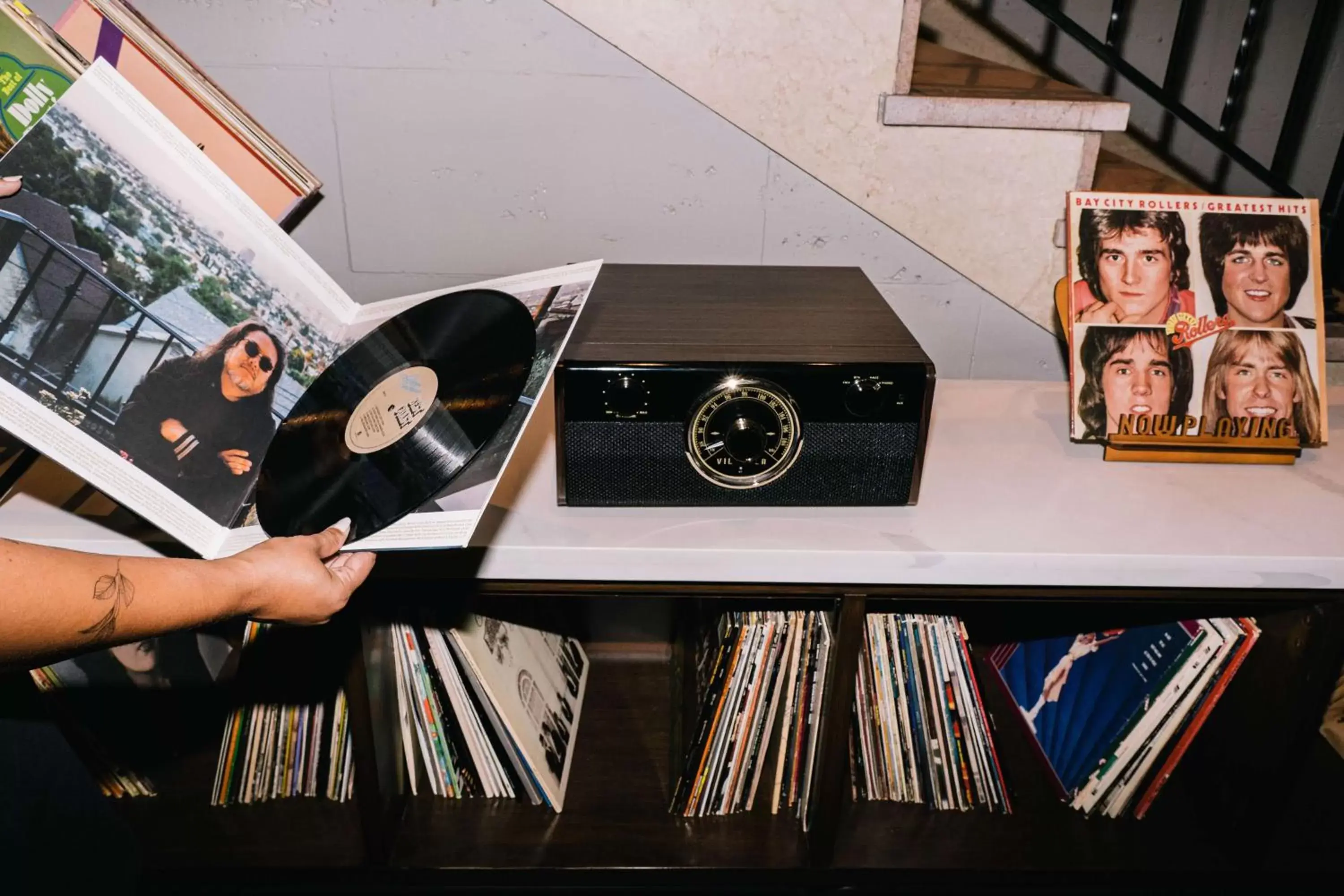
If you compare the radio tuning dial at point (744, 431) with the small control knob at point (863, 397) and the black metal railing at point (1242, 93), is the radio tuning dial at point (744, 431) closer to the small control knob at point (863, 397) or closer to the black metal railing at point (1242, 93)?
the small control knob at point (863, 397)

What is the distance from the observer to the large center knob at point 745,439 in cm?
89

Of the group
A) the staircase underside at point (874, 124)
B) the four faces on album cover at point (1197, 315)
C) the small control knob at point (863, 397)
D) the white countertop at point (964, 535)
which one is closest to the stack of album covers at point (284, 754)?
the white countertop at point (964, 535)

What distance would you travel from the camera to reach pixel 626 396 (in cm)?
88

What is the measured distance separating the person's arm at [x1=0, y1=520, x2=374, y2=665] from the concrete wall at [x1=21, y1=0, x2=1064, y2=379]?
0.64m

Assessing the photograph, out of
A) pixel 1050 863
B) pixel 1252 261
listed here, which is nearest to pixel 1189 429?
pixel 1252 261

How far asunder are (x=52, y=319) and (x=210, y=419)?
0.15 meters

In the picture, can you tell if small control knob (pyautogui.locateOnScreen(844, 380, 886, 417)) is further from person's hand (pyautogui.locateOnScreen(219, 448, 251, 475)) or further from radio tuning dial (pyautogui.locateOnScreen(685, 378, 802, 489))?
person's hand (pyautogui.locateOnScreen(219, 448, 251, 475))

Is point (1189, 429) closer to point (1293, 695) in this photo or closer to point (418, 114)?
point (1293, 695)

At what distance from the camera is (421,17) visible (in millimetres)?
1153

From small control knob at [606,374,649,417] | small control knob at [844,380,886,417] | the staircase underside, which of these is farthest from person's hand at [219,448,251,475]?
the staircase underside

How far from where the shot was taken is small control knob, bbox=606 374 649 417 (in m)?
0.88

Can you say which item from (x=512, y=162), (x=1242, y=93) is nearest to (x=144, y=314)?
(x=512, y=162)

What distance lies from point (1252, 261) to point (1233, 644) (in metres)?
0.45

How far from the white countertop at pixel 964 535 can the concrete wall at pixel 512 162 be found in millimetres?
371
